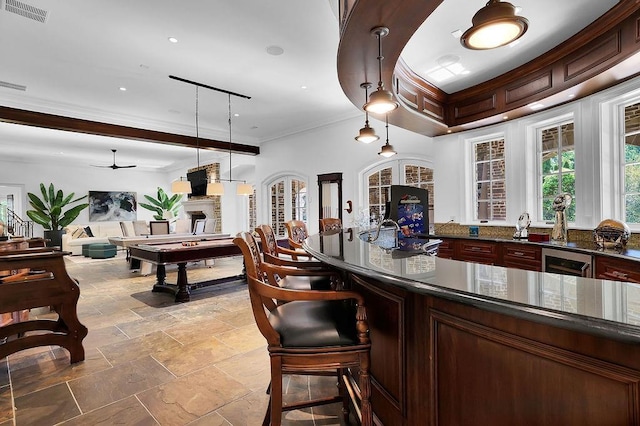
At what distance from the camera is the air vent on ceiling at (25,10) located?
116 inches

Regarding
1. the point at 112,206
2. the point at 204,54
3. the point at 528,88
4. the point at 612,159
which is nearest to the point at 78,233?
the point at 112,206

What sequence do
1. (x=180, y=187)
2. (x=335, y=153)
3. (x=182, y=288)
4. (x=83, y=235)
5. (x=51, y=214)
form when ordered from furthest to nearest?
(x=83, y=235), (x=51, y=214), (x=335, y=153), (x=180, y=187), (x=182, y=288)

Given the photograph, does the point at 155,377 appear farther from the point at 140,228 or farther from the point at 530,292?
the point at 140,228

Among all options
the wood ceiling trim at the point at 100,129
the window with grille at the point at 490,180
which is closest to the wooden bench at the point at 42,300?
the wood ceiling trim at the point at 100,129

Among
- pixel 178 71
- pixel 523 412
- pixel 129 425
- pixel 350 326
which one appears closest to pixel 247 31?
pixel 178 71

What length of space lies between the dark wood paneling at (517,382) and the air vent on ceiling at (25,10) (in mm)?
4244

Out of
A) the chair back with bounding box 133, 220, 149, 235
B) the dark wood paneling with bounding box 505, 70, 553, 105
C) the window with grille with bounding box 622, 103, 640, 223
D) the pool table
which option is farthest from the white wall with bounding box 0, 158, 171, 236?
the window with grille with bounding box 622, 103, 640, 223

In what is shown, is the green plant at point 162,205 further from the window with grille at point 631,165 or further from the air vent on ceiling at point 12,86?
the window with grille at point 631,165

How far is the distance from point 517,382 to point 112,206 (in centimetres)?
1457

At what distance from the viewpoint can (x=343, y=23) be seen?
7.68 feet

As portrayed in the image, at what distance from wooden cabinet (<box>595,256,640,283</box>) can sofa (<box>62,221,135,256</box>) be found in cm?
1078

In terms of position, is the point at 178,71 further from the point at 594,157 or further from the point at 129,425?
the point at 594,157

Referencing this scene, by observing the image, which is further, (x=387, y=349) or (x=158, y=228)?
(x=158, y=228)

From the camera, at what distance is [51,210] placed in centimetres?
1019
